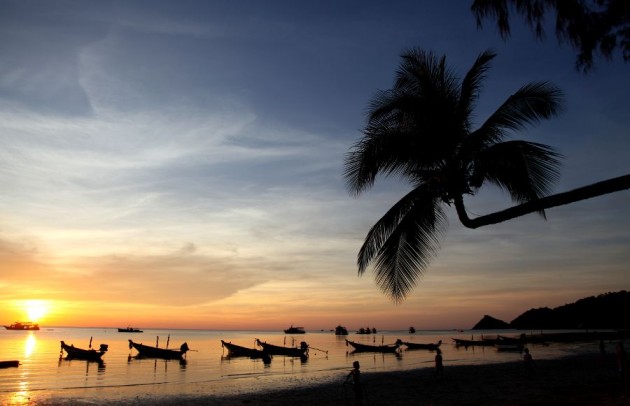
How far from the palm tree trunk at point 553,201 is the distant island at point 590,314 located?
375ft

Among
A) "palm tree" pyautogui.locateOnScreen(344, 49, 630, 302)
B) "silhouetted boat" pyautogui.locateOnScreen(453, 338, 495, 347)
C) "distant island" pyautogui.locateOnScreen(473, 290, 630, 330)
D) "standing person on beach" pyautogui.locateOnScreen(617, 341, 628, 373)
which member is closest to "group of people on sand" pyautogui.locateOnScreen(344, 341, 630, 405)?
"standing person on beach" pyautogui.locateOnScreen(617, 341, 628, 373)

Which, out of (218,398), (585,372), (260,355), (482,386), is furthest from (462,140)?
A: (260,355)

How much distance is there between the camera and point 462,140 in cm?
820

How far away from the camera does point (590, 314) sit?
5133 inches

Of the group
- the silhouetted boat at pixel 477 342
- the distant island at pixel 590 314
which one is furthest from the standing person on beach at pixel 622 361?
the distant island at pixel 590 314

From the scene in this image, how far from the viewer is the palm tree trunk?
14.1 ft

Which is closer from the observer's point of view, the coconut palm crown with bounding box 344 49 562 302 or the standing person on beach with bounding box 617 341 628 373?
the coconut palm crown with bounding box 344 49 562 302

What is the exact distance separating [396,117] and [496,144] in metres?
2.13

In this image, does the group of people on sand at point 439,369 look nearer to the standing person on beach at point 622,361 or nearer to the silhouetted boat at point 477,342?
the standing person on beach at point 622,361

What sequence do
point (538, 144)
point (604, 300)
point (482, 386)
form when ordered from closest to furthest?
point (538, 144) → point (482, 386) → point (604, 300)

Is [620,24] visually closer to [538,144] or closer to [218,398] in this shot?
[538,144]

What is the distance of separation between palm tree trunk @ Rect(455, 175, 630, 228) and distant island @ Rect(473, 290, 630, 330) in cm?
11442

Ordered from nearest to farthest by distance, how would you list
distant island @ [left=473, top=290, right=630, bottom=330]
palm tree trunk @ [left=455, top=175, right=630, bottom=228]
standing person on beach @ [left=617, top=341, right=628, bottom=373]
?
palm tree trunk @ [left=455, top=175, right=630, bottom=228] → standing person on beach @ [left=617, top=341, right=628, bottom=373] → distant island @ [left=473, top=290, right=630, bottom=330]

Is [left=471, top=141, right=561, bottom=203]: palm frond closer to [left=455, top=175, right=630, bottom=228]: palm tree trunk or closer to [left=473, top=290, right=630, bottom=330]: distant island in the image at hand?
[left=455, top=175, right=630, bottom=228]: palm tree trunk
